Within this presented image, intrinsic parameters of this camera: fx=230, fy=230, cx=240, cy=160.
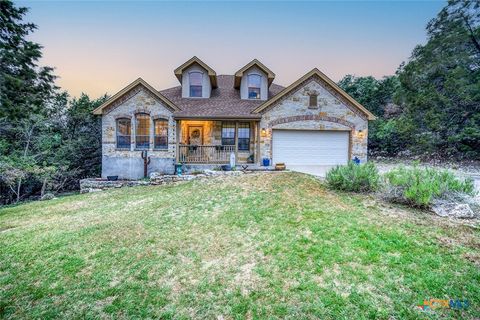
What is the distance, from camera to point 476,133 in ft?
51.0

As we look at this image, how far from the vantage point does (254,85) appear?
51.9 ft

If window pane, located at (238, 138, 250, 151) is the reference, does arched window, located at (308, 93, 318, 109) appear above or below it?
above

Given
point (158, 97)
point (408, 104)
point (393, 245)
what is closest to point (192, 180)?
point (158, 97)

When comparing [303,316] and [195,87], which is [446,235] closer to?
[303,316]

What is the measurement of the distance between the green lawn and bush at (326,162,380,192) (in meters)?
0.62

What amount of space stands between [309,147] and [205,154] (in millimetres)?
6448

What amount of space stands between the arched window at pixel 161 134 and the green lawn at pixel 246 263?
6993 millimetres

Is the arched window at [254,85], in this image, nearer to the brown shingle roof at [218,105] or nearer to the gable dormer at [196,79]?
the brown shingle roof at [218,105]

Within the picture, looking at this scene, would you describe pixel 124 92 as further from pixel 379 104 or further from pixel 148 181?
pixel 379 104

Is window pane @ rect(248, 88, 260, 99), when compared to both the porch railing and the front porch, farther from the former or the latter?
the porch railing

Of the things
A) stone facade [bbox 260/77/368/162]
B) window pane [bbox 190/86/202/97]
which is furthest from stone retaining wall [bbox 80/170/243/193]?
window pane [bbox 190/86/202/97]

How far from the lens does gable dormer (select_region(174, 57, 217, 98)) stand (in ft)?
50.2

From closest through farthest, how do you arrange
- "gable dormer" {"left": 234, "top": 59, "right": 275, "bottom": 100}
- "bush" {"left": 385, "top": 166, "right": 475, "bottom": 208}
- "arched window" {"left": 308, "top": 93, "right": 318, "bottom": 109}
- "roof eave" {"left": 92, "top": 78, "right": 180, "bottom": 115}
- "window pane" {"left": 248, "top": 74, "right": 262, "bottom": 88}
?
"bush" {"left": 385, "top": 166, "right": 475, "bottom": 208}
"roof eave" {"left": 92, "top": 78, "right": 180, "bottom": 115}
"arched window" {"left": 308, "top": 93, "right": 318, "bottom": 109}
"gable dormer" {"left": 234, "top": 59, "right": 275, "bottom": 100}
"window pane" {"left": 248, "top": 74, "right": 262, "bottom": 88}

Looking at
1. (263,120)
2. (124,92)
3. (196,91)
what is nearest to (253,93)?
(263,120)
